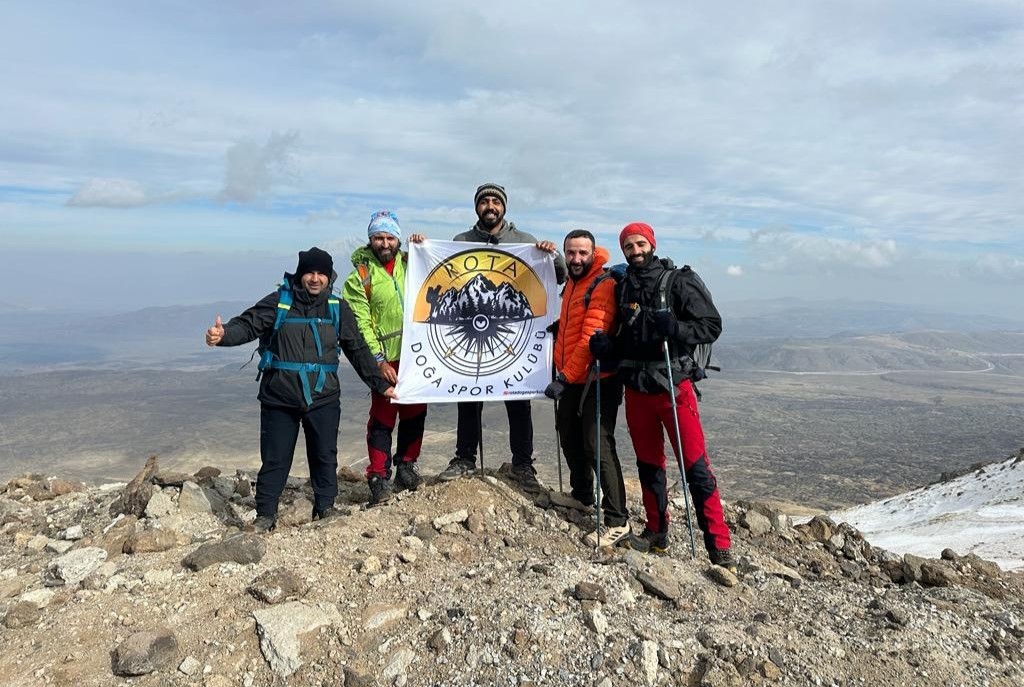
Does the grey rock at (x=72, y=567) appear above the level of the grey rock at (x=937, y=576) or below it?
above

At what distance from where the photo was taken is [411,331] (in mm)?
7871

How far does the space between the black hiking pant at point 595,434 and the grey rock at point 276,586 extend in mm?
3122

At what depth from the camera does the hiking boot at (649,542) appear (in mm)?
6777

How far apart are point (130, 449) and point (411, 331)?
139750 mm

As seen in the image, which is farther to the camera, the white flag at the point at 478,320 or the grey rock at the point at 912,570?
the white flag at the point at 478,320

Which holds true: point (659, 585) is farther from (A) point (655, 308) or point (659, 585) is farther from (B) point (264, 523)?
(B) point (264, 523)

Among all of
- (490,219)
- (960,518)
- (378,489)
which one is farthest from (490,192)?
(960,518)

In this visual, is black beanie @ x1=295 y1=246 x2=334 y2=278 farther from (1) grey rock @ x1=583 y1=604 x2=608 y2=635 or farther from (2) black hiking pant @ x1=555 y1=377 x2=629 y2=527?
(1) grey rock @ x1=583 y1=604 x2=608 y2=635

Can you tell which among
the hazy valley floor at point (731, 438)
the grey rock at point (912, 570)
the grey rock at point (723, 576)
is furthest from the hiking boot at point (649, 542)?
the hazy valley floor at point (731, 438)

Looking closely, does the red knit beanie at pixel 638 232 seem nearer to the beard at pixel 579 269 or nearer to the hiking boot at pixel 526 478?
the beard at pixel 579 269

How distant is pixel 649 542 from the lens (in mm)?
6898

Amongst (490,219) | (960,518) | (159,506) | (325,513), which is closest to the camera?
(325,513)

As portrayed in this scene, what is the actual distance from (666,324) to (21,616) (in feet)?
19.2

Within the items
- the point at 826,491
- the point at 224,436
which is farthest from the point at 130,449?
the point at 826,491
